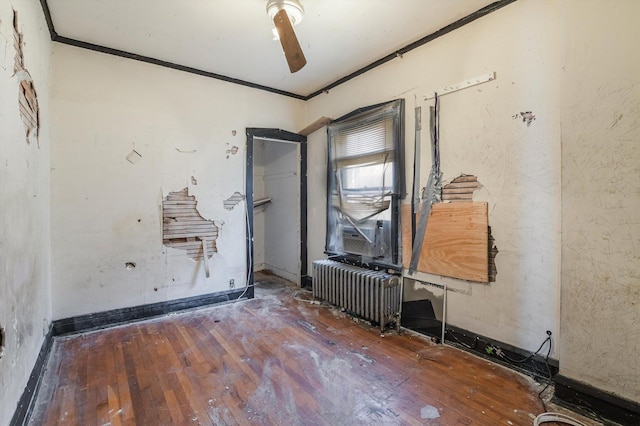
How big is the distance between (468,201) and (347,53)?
197cm

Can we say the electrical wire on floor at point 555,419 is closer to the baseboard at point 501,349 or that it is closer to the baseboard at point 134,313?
the baseboard at point 501,349

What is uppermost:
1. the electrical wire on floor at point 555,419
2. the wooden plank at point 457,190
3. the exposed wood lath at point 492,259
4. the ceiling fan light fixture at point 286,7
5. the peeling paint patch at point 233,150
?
the ceiling fan light fixture at point 286,7

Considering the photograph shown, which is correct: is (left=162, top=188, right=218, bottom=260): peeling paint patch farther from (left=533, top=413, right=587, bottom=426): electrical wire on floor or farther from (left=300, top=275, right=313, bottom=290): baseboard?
(left=533, top=413, right=587, bottom=426): electrical wire on floor

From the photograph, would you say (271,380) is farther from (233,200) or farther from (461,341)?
(233,200)

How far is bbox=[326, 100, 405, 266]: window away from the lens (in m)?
3.05

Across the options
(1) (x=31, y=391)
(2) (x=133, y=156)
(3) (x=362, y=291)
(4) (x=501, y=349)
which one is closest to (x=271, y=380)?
(3) (x=362, y=291)

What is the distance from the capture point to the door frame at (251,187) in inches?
154

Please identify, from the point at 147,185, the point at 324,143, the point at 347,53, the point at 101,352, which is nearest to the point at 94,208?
the point at 147,185

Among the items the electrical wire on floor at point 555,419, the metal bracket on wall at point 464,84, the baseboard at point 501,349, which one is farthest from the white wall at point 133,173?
the electrical wire on floor at point 555,419

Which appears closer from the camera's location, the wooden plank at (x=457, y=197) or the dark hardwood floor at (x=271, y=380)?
the dark hardwood floor at (x=271, y=380)

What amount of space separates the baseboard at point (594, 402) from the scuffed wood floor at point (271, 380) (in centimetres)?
17

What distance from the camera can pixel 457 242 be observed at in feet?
8.33

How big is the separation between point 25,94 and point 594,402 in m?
3.96

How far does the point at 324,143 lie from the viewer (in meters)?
4.07
